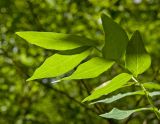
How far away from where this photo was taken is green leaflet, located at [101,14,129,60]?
0.68 m

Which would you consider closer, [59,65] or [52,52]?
[59,65]

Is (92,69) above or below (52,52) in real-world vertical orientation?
above

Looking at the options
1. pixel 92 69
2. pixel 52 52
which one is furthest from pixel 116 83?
pixel 52 52

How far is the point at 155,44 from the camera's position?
2.30 metres

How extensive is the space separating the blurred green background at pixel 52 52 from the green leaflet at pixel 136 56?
2.55 feet

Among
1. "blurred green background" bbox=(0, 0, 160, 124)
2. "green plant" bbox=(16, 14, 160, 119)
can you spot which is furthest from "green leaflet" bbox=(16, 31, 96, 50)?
"blurred green background" bbox=(0, 0, 160, 124)

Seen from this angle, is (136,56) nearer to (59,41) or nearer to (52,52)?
(59,41)

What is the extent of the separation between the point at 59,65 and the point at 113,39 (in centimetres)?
10

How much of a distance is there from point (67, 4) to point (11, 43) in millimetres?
354

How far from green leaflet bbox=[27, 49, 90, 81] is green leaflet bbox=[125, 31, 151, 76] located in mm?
72

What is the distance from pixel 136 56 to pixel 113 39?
0.05 meters

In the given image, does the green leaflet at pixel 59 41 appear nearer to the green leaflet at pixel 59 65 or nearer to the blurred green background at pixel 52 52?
the green leaflet at pixel 59 65

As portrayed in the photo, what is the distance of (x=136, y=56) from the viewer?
27.7 inches

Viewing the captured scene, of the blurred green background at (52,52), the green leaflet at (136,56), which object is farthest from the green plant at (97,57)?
the blurred green background at (52,52)
